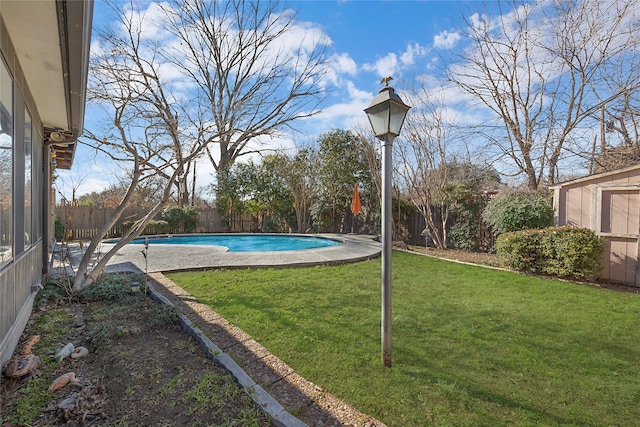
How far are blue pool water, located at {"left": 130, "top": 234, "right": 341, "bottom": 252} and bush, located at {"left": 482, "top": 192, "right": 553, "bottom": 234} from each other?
251 inches

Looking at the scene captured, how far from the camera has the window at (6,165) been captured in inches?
110

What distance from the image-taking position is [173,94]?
7.58 metres

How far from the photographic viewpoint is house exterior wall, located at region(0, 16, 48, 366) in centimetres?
285

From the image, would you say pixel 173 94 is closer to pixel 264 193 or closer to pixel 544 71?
pixel 264 193

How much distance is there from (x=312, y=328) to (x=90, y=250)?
4.03 metres

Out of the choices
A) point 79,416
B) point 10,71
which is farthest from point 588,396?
point 10,71

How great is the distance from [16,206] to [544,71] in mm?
13506

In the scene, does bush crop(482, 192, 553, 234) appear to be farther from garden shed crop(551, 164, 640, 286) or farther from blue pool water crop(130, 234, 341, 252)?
blue pool water crop(130, 234, 341, 252)

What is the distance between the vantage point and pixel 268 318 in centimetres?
414

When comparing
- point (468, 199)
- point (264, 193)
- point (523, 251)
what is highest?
→ point (264, 193)

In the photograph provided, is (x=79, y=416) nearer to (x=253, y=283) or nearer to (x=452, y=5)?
(x=253, y=283)

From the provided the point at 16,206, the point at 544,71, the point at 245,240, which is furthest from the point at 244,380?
the point at 245,240

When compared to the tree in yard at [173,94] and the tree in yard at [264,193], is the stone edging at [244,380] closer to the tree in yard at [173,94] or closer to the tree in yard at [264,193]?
the tree in yard at [173,94]

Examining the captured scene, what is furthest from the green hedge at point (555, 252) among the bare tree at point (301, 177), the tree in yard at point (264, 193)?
the tree in yard at point (264, 193)
